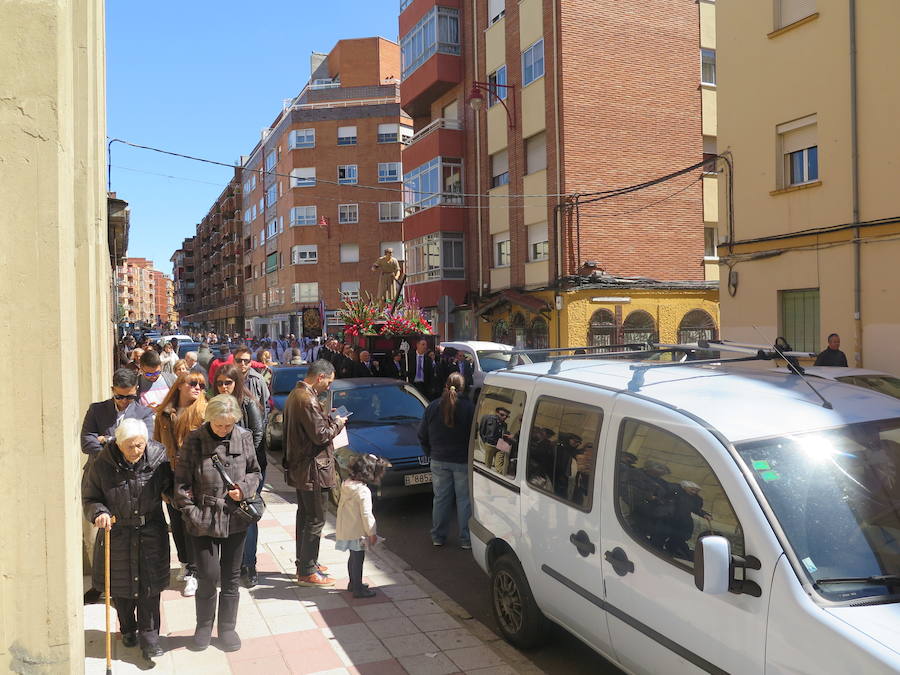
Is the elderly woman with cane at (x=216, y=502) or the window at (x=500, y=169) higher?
the window at (x=500, y=169)

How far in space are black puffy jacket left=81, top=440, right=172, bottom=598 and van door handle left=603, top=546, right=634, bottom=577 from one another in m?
2.73

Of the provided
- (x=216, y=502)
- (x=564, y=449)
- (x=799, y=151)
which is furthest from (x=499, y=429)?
(x=799, y=151)

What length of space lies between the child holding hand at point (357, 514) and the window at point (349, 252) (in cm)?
4368

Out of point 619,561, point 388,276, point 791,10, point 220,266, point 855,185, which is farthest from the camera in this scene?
point 220,266

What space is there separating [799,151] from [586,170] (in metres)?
9.07

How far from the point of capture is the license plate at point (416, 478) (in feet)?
27.4

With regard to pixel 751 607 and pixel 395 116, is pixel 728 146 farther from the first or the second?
pixel 395 116

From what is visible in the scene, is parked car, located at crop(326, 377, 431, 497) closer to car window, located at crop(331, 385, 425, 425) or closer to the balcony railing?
car window, located at crop(331, 385, 425, 425)

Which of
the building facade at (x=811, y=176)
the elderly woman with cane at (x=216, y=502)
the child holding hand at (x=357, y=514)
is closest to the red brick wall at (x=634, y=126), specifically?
the building facade at (x=811, y=176)

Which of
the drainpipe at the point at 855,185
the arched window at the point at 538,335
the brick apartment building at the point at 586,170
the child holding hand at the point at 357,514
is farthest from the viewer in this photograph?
the arched window at the point at 538,335

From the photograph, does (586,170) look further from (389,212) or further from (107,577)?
(389,212)

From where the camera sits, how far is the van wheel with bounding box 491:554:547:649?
4723mm

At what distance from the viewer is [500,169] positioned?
83.5 feet

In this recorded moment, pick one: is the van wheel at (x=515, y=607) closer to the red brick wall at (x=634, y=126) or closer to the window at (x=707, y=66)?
the red brick wall at (x=634, y=126)
